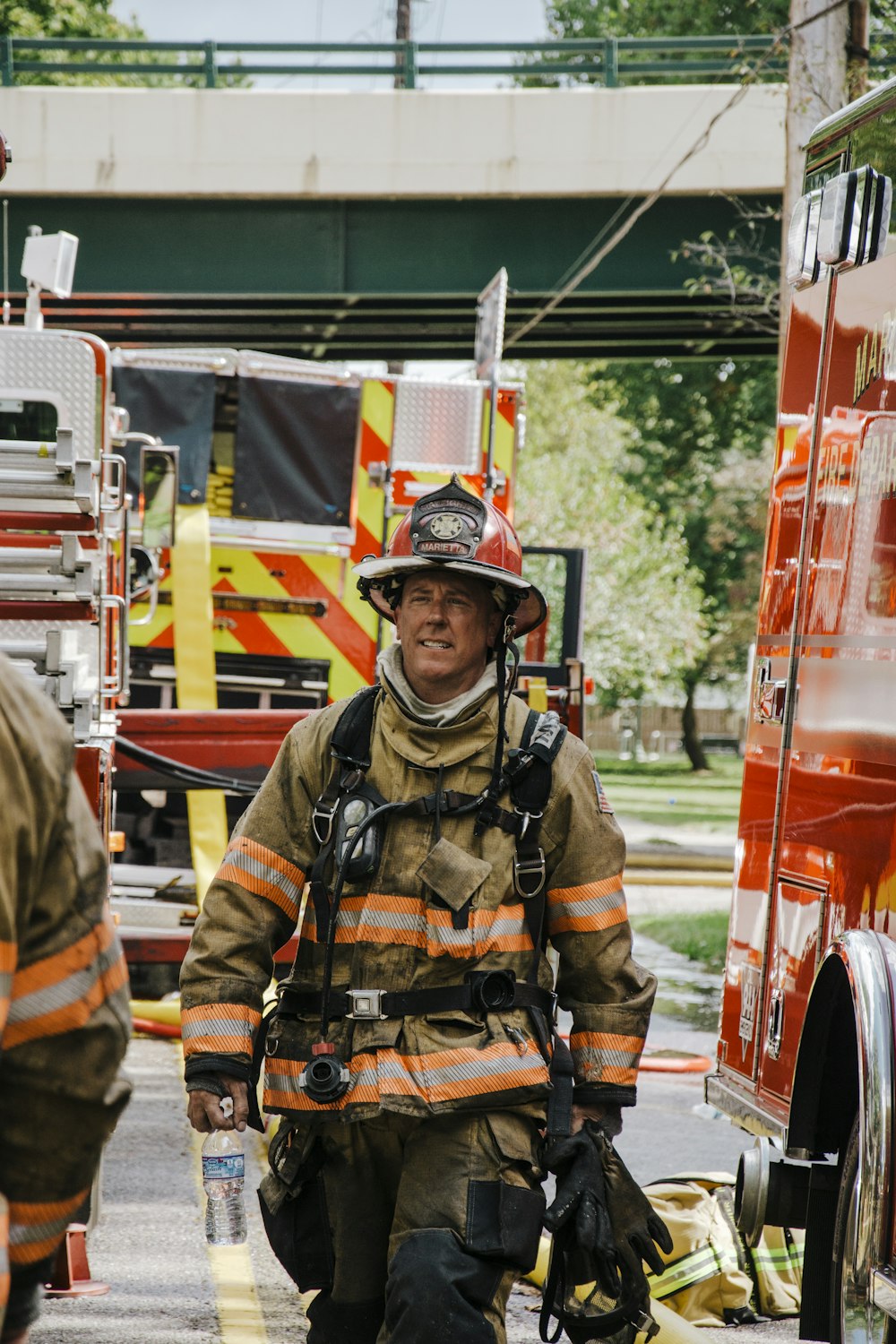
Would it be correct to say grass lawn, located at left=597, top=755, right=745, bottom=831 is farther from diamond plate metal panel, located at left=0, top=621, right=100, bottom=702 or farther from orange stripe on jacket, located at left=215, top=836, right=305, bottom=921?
orange stripe on jacket, located at left=215, top=836, right=305, bottom=921

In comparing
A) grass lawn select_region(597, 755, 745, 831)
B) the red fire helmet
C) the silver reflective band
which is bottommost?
grass lawn select_region(597, 755, 745, 831)

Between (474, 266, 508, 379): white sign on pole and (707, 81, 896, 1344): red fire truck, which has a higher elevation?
(474, 266, 508, 379): white sign on pole

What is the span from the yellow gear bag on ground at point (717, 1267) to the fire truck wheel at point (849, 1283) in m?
0.92

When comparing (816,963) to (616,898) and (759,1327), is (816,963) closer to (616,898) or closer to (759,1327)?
(616,898)

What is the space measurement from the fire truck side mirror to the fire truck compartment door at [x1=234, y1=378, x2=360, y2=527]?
2.54 ft

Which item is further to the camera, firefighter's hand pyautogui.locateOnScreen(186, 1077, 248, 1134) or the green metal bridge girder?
the green metal bridge girder

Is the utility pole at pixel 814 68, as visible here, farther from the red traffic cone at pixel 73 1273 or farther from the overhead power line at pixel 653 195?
the red traffic cone at pixel 73 1273

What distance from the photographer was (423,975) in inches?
134

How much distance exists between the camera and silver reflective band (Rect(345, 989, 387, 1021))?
3395 mm

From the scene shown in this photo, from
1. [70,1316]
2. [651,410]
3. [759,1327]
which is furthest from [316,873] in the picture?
[651,410]

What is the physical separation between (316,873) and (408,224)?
46.6 feet

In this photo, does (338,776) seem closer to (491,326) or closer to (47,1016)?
(47,1016)

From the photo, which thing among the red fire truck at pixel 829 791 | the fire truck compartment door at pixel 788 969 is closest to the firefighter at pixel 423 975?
the red fire truck at pixel 829 791

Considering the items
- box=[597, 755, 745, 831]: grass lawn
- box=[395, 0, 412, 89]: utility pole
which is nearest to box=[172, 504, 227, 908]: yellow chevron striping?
box=[597, 755, 745, 831]: grass lawn
